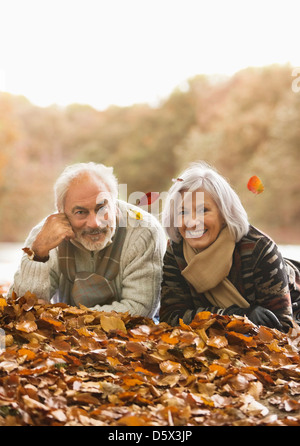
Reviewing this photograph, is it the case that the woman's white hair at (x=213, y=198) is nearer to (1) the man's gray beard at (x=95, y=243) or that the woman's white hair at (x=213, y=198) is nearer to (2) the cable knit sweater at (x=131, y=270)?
(2) the cable knit sweater at (x=131, y=270)

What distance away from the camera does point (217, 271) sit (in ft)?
11.0

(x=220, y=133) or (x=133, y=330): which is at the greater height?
(x=220, y=133)

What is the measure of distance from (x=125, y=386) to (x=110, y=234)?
1301 millimetres

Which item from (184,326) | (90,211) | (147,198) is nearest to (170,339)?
(184,326)

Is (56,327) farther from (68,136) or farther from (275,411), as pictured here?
(68,136)

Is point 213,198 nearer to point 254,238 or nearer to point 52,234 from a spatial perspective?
point 254,238

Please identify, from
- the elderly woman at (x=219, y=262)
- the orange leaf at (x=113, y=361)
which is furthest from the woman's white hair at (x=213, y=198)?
the orange leaf at (x=113, y=361)

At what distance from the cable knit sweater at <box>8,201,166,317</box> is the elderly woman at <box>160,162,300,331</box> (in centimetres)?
16

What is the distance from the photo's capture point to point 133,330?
315 cm

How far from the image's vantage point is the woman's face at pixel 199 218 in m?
3.33

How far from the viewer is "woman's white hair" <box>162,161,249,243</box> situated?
10.9 ft

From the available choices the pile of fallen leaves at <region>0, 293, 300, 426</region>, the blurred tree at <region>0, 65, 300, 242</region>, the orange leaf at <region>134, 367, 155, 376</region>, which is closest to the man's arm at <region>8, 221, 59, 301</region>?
the pile of fallen leaves at <region>0, 293, 300, 426</region>

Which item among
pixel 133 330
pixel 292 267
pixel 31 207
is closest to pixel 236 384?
pixel 133 330

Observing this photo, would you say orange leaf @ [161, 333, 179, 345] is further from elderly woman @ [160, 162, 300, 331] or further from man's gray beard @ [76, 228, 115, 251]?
man's gray beard @ [76, 228, 115, 251]
